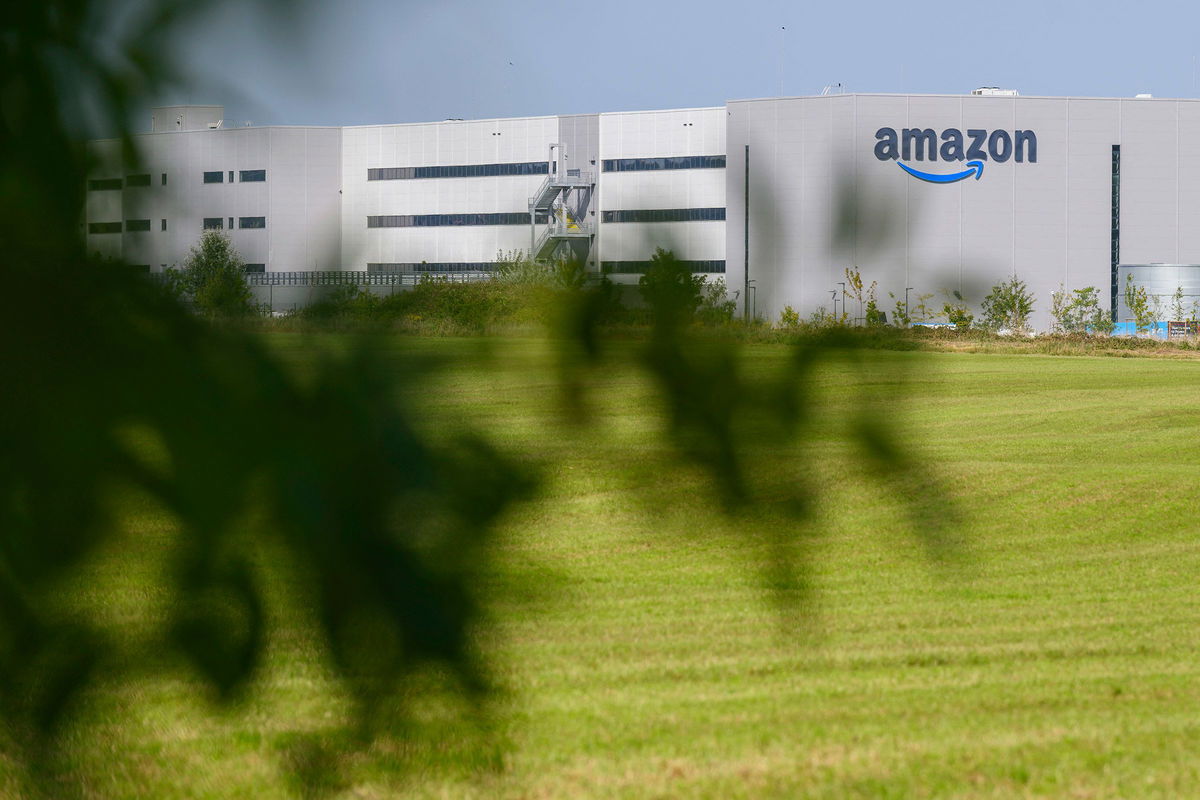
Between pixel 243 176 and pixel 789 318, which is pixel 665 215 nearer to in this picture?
pixel 789 318

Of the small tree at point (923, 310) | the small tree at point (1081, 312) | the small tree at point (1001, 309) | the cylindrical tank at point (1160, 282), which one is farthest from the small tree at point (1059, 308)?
the small tree at point (923, 310)

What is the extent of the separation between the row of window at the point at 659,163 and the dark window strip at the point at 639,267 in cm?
9

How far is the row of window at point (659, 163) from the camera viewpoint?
3.76 feet

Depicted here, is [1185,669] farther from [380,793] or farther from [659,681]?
[380,793]

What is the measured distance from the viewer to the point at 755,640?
5848 mm

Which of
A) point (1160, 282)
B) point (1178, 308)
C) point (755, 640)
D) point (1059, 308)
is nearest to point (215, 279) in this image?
point (755, 640)

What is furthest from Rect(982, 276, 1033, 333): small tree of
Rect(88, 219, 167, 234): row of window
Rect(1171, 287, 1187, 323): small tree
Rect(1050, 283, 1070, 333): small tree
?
Rect(1171, 287, 1187, 323): small tree

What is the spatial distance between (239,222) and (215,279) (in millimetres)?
77

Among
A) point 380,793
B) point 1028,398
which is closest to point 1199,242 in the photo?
point 1028,398

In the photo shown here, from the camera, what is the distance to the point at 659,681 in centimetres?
532

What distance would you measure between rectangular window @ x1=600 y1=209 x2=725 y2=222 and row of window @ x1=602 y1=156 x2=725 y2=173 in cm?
4

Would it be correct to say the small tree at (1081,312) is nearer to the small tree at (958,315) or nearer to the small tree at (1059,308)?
the small tree at (1059,308)

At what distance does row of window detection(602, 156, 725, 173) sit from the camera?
115 centimetres

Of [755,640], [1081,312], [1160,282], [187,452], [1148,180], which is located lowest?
[755,640]
